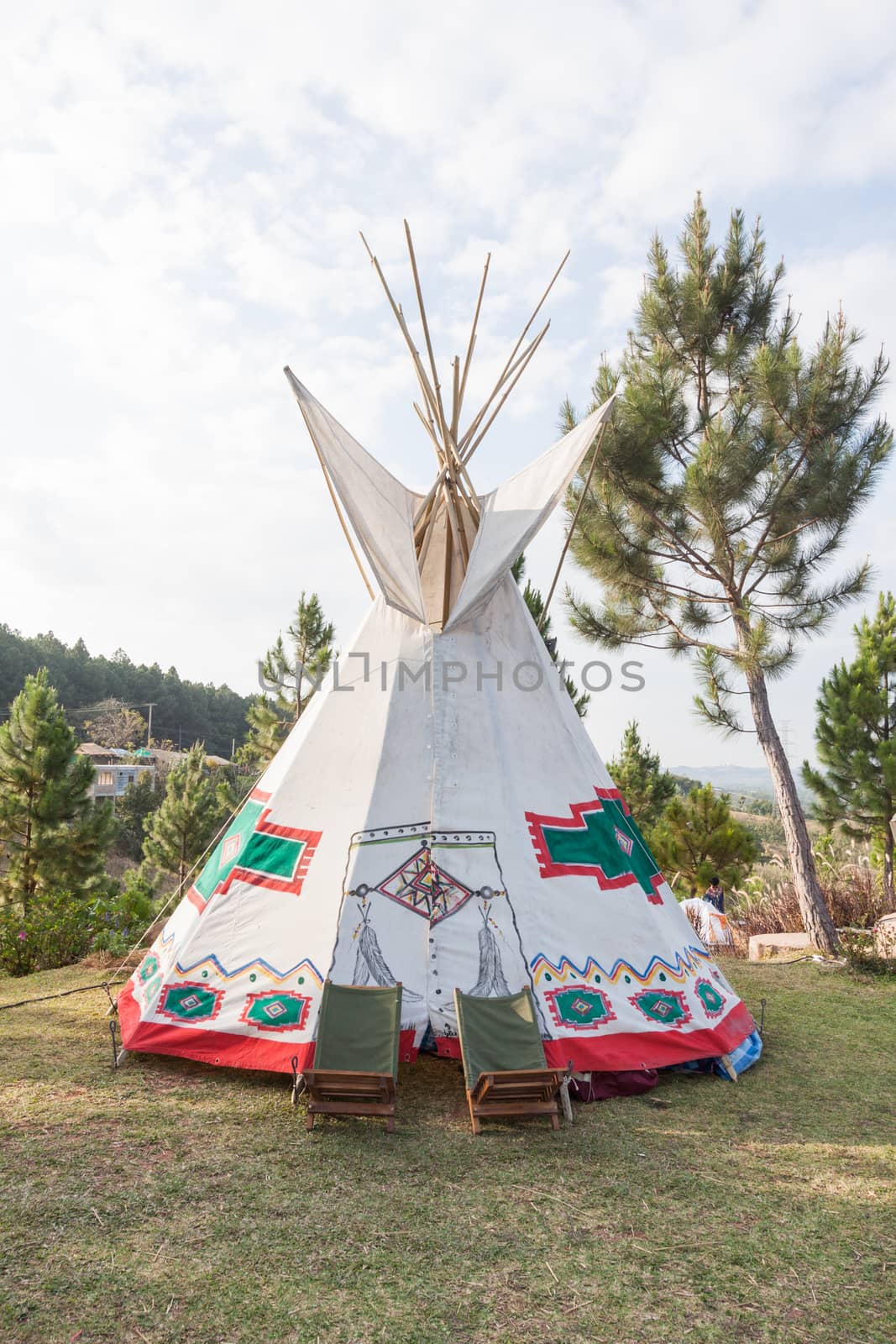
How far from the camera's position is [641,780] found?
13.1m

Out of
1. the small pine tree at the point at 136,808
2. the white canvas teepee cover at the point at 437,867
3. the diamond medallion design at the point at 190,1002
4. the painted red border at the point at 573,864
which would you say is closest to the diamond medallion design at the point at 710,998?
the white canvas teepee cover at the point at 437,867

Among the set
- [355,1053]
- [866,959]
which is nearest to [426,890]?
[355,1053]

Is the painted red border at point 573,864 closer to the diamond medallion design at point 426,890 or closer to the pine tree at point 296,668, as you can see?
the diamond medallion design at point 426,890

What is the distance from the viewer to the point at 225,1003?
153 inches

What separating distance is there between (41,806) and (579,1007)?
9715 mm

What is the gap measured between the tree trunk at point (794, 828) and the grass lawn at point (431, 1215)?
440 centimetres

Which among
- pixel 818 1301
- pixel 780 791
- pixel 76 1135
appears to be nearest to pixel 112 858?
pixel 780 791

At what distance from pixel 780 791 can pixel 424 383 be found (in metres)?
6.08

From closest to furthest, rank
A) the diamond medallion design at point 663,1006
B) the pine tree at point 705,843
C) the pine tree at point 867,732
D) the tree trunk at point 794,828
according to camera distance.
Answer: the diamond medallion design at point 663,1006
the tree trunk at point 794,828
the pine tree at point 867,732
the pine tree at point 705,843

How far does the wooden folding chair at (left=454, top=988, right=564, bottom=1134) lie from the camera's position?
3.42 meters

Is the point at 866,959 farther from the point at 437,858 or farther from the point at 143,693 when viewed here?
the point at 143,693

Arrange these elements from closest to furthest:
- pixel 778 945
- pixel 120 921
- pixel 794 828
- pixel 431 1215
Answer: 1. pixel 431 1215
2. pixel 120 921
3. pixel 778 945
4. pixel 794 828

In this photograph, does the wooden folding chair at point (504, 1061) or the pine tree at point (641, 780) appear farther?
the pine tree at point (641, 780)

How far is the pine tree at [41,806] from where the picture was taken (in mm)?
11188
